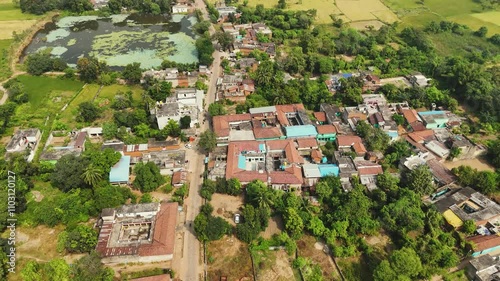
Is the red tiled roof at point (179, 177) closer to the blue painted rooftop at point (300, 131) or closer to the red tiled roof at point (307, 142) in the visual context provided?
the blue painted rooftop at point (300, 131)

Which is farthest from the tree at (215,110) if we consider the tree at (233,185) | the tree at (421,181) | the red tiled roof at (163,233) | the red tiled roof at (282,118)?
the tree at (421,181)

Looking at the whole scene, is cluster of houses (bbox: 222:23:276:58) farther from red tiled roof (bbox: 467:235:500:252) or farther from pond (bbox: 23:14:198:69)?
red tiled roof (bbox: 467:235:500:252)

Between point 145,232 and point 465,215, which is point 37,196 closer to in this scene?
point 145,232

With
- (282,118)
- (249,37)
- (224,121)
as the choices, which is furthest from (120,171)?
(249,37)

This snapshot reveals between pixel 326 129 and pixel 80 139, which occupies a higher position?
pixel 326 129

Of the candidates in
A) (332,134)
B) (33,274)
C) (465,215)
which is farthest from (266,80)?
(33,274)

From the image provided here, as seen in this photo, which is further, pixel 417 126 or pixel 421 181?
pixel 417 126

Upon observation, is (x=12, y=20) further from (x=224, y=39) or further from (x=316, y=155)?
(x=316, y=155)
